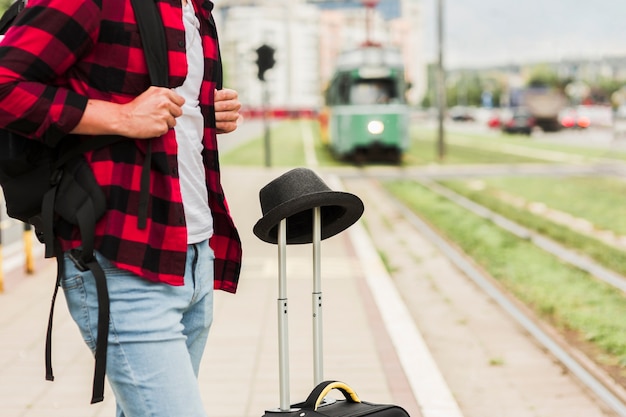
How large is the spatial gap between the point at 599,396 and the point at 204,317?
3259 millimetres

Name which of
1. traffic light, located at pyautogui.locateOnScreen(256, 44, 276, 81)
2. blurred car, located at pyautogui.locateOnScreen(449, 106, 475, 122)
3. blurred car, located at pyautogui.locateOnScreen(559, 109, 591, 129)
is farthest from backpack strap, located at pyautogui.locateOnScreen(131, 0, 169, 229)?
blurred car, located at pyautogui.locateOnScreen(449, 106, 475, 122)

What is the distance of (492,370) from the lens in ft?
18.1

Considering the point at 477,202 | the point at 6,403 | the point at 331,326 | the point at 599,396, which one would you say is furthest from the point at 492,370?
the point at 477,202

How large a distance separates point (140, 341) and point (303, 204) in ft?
1.85

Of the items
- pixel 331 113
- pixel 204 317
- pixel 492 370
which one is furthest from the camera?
pixel 331 113

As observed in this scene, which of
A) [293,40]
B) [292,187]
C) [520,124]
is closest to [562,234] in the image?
[292,187]

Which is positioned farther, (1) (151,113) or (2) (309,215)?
(2) (309,215)

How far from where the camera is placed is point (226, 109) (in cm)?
243

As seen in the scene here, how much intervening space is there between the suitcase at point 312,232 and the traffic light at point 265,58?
19.5 metres

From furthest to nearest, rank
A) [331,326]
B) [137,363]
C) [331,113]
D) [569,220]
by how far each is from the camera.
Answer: [331,113] → [569,220] → [331,326] → [137,363]

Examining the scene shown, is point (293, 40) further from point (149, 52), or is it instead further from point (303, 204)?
point (149, 52)

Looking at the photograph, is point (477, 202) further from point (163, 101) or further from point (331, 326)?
point (163, 101)

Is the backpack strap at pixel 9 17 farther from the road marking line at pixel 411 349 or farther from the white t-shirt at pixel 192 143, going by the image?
the road marking line at pixel 411 349

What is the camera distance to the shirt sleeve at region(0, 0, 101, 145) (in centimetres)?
193
